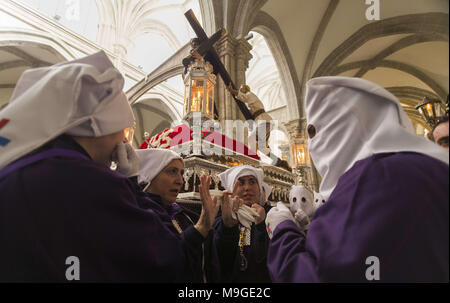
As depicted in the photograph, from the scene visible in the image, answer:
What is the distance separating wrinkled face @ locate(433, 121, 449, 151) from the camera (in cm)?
77

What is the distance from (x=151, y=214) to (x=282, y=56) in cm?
904

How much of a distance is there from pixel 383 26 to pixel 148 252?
60.4 inches

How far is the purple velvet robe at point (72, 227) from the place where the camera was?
0.67 meters

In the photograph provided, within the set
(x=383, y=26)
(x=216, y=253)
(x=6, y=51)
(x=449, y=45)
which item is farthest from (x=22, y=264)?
(x=6, y=51)

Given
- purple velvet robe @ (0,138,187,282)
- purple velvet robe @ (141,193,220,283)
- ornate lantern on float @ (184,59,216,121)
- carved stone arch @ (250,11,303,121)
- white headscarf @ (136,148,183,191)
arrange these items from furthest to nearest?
carved stone arch @ (250,11,303,121) < ornate lantern on float @ (184,59,216,121) < white headscarf @ (136,148,183,191) < purple velvet robe @ (141,193,220,283) < purple velvet robe @ (0,138,187,282)

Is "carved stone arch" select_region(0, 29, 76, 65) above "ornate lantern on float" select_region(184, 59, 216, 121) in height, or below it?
above

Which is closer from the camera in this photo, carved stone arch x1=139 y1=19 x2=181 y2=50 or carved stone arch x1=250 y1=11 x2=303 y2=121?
carved stone arch x1=250 y1=11 x2=303 y2=121

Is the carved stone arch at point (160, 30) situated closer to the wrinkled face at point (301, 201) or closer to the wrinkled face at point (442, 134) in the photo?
the wrinkled face at point (301, 201)

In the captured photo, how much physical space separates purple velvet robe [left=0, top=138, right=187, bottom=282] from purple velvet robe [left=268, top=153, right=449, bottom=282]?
578 millimetres

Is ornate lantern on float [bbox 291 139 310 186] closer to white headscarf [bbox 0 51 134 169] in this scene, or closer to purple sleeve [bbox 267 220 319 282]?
purple sleeve [bbox 267 220 319 282]

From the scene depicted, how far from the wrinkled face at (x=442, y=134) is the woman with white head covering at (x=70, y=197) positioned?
1033mm

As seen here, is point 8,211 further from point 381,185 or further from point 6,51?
point 6,51

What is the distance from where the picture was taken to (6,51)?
1009cm

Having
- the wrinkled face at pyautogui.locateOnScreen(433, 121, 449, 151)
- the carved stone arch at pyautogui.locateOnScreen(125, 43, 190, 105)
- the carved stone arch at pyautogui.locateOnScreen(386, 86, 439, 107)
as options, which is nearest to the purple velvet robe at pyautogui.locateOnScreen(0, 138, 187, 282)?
the wrinkled face at pyautogui.locateOnScreen(433, 121, 449, 151)
